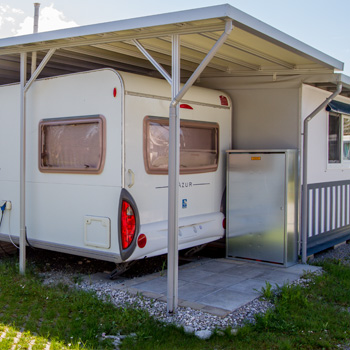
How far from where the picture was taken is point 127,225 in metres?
5.27

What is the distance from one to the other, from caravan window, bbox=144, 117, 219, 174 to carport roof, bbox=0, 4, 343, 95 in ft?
2.72

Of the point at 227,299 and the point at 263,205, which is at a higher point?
the point at 263,205

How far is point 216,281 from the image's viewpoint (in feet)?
18.4

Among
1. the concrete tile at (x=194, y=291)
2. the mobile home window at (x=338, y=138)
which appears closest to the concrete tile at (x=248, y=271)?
the concrete tile at (x=194, y=291)

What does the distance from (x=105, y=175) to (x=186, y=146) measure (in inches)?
50.7

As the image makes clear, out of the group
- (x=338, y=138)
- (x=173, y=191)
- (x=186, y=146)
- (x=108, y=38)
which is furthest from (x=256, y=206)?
(x=108, y=38)

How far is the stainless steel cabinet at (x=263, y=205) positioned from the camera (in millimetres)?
6273

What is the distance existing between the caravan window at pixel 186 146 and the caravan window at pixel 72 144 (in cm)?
53

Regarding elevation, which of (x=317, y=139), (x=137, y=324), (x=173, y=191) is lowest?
(x=137, y=324)

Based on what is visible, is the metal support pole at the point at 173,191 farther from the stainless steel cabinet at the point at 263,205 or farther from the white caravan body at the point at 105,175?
the stainless steel cabinet at the point at 263,205

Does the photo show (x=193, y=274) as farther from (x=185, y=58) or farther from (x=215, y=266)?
(x=185, y=58)

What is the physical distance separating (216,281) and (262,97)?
266cm

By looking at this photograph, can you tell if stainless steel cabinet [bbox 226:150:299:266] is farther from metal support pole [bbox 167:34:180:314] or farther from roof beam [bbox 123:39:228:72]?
metal support pole [bbox 167:34:180:314]

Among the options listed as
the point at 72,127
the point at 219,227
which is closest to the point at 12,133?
the point at 72,127
